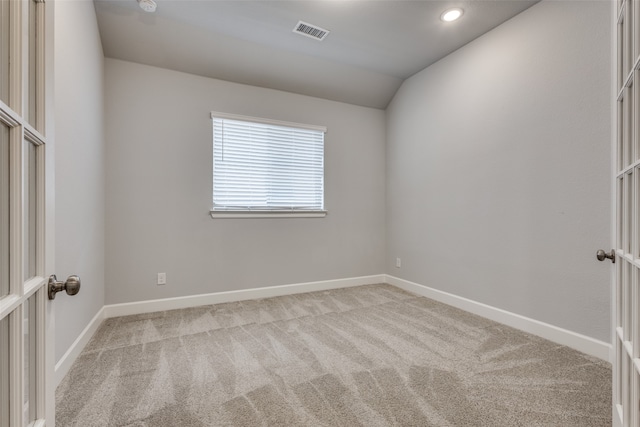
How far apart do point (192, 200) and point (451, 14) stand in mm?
2978

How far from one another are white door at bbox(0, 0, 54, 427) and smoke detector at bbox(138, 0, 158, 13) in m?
2.02

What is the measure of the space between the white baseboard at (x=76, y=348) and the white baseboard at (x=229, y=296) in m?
0.22

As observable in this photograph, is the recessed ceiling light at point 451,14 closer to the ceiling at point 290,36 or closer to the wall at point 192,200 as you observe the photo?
the ceiling at point 290,36

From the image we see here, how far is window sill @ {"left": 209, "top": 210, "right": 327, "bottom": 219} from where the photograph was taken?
3.13 m

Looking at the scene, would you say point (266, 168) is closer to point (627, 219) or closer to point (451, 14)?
point (451, 14)

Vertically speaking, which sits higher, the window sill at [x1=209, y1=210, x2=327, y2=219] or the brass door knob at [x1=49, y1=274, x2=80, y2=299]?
the window sill at [x1=209, y1=210, x2=327, y2=219]

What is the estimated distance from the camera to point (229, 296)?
3164 mm

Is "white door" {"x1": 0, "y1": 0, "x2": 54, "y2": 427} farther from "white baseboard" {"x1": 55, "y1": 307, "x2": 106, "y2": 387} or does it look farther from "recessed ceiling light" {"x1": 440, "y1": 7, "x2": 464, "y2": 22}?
"recessed ceiling light" {"x1": 440, "y1": 7, "x2": 464, "y2": 22}

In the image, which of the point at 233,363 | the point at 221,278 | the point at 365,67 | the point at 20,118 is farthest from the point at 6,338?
the point at 365,67

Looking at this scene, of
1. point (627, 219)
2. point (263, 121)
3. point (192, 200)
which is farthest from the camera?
point (263, 121)

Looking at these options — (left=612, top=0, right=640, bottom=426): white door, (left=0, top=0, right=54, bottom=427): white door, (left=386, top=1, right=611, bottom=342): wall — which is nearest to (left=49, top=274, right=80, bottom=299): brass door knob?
(left=0, top=0, right=54, bottom=427): white door

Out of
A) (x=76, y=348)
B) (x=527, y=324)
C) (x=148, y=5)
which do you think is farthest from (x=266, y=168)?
(x=527, y=324)

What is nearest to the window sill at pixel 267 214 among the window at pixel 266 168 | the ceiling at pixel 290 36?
the window at pixel 266 168

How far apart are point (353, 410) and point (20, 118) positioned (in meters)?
1.65
